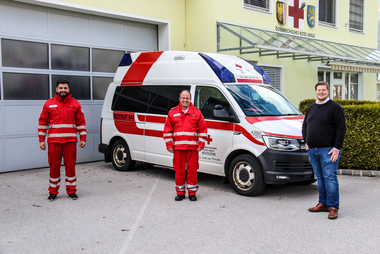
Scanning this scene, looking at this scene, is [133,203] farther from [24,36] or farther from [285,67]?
[285,67]

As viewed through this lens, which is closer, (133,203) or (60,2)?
(133,203)

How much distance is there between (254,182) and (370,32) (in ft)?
52.6

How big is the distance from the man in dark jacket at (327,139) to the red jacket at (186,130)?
1695 millimetres

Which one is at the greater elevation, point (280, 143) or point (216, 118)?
point (216, 118)

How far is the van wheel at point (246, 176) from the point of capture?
21.5 ft

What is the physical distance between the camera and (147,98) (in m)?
8.45

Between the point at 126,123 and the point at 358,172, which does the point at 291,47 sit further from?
the point at 126,123

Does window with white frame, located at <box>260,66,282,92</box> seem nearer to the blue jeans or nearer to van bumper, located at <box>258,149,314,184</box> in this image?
van bumper, located at <box>258,149,314,184</box>

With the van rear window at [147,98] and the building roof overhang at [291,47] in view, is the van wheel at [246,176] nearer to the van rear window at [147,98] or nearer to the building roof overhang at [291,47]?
the van rear window at [147,98]

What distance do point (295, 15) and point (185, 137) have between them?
10491 millimetres

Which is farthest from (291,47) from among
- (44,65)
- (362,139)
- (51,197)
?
(51,197)

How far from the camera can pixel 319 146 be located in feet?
18.3

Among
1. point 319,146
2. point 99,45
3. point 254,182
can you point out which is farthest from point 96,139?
point 319,146

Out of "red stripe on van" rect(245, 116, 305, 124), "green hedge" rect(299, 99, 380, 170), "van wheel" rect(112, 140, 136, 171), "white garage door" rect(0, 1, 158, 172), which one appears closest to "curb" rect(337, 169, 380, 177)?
"green hedge" rect(299, 99, 380, 170)
